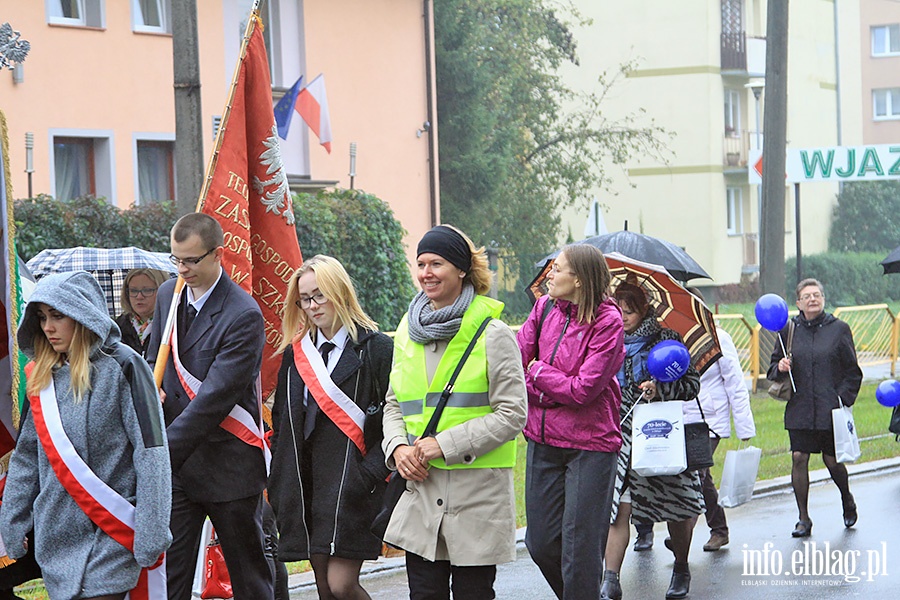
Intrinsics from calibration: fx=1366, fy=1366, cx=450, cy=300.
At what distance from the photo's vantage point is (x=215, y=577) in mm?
6992

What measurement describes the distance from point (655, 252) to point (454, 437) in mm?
3816

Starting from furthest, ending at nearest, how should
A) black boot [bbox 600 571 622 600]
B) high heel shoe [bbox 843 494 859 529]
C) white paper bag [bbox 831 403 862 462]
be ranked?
high heel shoe [bbox 843 494 859 529] → white paper bag [bbox 831 403 862 462] → black boot [bbox 600 571 622 600]

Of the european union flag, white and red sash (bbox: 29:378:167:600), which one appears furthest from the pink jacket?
the european union flag

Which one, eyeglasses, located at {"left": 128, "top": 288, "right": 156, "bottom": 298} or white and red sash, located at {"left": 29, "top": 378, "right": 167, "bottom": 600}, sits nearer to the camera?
white and red sash, located at {"left": 29, "top": 378, "right": 167, "bottom": 600}

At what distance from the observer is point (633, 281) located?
787cm

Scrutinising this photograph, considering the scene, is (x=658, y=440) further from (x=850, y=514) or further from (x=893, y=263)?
(x=893, y=263)

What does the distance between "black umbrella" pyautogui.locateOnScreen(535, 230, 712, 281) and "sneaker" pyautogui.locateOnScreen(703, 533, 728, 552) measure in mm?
1857

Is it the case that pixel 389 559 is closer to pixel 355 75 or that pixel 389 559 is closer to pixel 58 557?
pixel 58 557

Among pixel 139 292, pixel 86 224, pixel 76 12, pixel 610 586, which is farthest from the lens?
pixel 76 12

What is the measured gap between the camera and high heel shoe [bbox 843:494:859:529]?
33.7 feet

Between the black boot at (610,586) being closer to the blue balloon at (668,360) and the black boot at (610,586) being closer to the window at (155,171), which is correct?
the blue balloon at (668,360)

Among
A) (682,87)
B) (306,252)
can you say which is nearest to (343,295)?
(306,252)

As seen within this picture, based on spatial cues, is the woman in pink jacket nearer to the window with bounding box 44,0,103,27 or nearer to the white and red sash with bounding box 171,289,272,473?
the white and red sash with bounding box 171,289,272,473

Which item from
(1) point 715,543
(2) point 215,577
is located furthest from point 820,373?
(2) point 215,577
